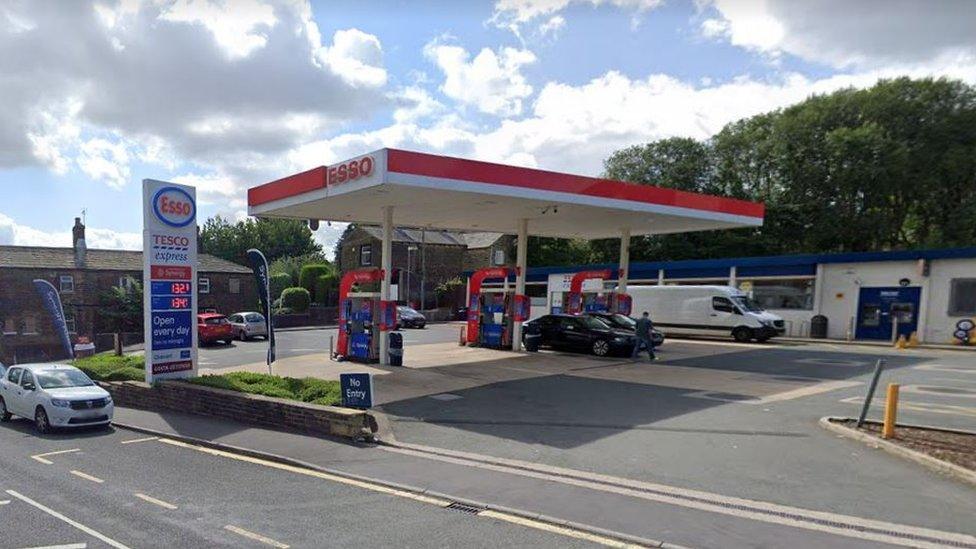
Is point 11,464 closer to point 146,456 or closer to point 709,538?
point 146,456

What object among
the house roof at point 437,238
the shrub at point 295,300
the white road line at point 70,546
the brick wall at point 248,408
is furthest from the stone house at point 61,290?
the white road line at point 70,546

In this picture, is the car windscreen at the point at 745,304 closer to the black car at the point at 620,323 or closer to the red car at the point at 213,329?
the black car at the point at 620,323

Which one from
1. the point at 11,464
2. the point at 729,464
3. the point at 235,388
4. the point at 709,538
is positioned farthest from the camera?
the point at 235,388

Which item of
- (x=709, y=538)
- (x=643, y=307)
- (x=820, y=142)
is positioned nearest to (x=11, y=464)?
(x=709, y=538)

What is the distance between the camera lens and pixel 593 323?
20594 millimetres

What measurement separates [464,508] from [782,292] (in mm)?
27804

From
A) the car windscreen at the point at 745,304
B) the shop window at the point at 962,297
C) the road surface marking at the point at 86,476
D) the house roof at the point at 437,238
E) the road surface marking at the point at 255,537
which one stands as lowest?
the road surface marking at the point at 86,476

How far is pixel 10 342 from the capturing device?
36.5 meters

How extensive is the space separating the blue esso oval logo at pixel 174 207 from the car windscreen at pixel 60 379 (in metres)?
3.96

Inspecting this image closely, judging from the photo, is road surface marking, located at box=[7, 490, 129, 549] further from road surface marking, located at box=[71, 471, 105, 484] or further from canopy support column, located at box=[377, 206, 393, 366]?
canopy support column, located at box=[377, 206, 393, 366]

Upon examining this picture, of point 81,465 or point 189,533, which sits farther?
point 81,465

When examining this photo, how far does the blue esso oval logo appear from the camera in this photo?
1425 cm

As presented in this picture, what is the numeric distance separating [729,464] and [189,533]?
623 centimetres

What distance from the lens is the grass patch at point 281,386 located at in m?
11.1
